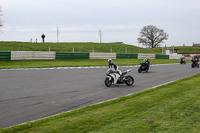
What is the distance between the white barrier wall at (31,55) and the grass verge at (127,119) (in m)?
20.3

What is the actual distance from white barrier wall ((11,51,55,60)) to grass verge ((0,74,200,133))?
66.4ft

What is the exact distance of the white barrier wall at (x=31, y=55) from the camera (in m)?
25.7

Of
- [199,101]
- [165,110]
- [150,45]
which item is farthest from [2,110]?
[150,45]

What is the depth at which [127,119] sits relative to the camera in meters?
5.46

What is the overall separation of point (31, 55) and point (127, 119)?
75.4 feet

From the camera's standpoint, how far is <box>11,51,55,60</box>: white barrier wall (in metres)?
25.7

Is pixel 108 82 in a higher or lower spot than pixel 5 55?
lower

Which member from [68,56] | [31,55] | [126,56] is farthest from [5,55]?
[126,56]

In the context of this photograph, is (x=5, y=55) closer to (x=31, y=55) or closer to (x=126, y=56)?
(x=31, y=55)

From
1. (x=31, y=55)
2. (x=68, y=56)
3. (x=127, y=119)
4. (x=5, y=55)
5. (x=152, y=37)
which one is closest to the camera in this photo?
(x=127, y=119)

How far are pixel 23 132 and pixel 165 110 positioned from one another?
10.9 ft

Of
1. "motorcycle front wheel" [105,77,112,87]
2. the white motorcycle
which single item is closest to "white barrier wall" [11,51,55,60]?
the white motorcycle

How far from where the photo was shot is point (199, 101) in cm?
718

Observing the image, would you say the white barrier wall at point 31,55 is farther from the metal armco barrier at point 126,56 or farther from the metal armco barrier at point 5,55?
the metal armco barrier at point 126,56
